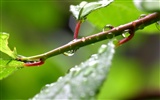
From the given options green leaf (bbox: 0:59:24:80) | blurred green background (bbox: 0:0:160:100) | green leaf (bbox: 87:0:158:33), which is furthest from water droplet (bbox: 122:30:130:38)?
blurred green background (bbox: 0:0:160:100)

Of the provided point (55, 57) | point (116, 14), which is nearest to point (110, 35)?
point (116, 14)

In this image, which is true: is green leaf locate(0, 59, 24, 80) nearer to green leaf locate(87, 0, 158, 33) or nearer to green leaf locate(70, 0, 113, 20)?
green leaf locate(70, 0, 113, 20)

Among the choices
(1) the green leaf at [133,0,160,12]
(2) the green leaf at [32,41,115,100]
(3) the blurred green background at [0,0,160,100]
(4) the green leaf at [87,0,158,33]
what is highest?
(1) the green leaf at [133,0,160,12]

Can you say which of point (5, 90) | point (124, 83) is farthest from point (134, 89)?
point (5, 90)

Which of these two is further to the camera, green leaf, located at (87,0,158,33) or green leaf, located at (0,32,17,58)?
green leaf, located at (87,0,158,33)

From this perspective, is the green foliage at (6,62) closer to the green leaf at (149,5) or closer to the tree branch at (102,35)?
the tree branch at (102,35)
